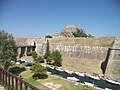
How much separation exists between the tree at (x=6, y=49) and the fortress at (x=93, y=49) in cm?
1696

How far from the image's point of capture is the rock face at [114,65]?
2803 cm

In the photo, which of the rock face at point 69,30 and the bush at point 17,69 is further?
the rock face at point 69,30

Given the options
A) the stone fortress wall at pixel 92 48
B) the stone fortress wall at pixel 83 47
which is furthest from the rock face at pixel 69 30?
the stone fortress wall at pixel 83 47

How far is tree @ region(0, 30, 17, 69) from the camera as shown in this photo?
25.8 meters

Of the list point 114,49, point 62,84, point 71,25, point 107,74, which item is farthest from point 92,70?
point 71,25

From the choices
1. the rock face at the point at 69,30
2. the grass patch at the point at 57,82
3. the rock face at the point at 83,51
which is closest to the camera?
the grass patch at the point at 57,82

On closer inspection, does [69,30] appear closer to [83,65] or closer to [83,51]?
[83,51]

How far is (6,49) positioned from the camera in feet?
86.8

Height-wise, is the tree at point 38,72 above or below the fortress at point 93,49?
below

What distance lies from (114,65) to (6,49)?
19.4m

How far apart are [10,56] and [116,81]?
1816cm

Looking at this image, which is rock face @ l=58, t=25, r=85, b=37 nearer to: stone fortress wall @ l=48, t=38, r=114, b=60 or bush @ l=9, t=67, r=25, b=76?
stone fortress wall @ l=48, t=38, r=114, b=60

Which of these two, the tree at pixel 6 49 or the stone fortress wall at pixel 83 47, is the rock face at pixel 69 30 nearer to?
the stone fortress wall at pixel 83 47

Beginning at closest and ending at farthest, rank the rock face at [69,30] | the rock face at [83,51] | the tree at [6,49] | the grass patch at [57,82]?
the grass patch at [57,82], the tree at [6,49], the rock face at [83,51], the rock face at [69,30]
